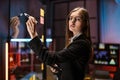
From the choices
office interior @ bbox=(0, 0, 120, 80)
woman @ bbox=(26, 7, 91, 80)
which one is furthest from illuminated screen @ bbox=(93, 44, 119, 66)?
woman @ bbox=(26, 7, 91, 80)

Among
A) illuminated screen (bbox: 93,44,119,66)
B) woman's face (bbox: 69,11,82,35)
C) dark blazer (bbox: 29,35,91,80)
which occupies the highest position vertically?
woman's face (bbox: 69,11,82,35)

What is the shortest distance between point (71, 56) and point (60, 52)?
6cm

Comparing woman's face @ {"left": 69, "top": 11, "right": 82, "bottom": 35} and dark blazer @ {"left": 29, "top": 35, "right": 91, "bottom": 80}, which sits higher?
woman's face @ {"left": 69, "top": 11, "right": 82, "bottom": 35}

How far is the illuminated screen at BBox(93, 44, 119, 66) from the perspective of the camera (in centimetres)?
487

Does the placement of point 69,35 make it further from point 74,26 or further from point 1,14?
point 1,14

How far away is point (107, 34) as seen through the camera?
17.2 feet

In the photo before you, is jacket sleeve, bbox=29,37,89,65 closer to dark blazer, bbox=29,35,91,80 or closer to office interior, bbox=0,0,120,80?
dark blazer, bbox=29,35,91,80

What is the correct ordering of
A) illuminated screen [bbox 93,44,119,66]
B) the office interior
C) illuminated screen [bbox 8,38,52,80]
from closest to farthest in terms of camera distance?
illuminated screen [bbox 8,38,52,80] → the office interior → illuminated screen [bbox 93,44,119,66]

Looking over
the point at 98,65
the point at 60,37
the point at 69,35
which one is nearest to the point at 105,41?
the point at 98,65

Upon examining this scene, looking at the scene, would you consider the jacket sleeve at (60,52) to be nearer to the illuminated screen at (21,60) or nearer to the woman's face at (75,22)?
the woman's face at (75,22)

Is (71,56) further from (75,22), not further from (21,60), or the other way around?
(21,60)

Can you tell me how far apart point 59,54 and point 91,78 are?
332cm

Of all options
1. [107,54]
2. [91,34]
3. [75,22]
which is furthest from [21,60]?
[91,34]

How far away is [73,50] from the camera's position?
4.74 ft
